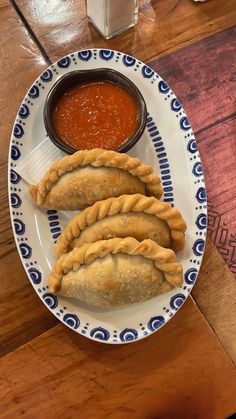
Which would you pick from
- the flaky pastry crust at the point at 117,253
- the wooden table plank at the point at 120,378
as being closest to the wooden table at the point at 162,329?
the wooden table plank at the point at 120,378

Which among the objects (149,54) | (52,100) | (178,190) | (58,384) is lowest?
(58,384)

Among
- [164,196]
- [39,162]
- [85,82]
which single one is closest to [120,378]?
[164,196]

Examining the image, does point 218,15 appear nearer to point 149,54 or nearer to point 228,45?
point 228,45

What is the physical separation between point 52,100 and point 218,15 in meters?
0.83

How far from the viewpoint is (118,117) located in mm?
1627

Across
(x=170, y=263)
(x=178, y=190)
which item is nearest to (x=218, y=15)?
(x=178, y=190)

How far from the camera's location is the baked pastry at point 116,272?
139 centimetres

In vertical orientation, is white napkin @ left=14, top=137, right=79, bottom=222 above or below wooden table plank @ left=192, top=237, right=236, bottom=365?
above

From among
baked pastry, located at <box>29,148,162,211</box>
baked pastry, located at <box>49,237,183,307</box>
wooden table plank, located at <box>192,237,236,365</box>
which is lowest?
wooden table plank, located at <box>192,237,236,365</box>

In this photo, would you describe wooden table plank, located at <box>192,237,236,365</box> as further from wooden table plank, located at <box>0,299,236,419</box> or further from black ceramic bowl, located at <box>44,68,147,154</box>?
black ceramic bowl, located at <box>44,68,147,154</box>

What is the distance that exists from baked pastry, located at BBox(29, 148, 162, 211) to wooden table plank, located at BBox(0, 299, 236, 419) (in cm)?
42

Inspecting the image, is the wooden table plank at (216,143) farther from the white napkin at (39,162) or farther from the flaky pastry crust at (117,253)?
the white napkin at (39,162)

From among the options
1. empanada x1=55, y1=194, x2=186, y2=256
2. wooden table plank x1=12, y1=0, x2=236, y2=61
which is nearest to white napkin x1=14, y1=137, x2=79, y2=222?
empanada x1=55, y1=194, x2=186, y2=256

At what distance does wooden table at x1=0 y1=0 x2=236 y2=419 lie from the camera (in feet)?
4.78
